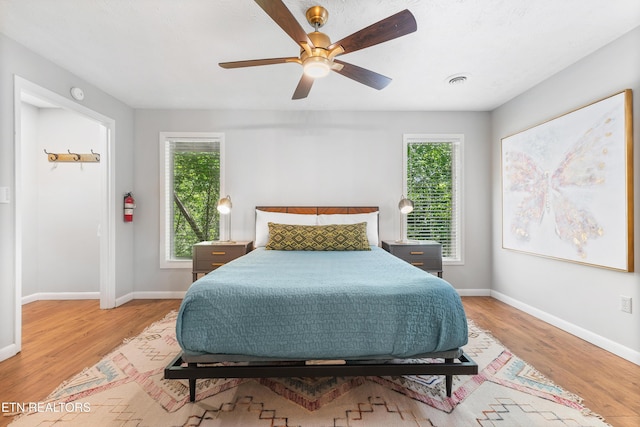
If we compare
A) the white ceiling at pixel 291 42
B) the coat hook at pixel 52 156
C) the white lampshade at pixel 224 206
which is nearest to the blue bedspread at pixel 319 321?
the white ceiling at pixel 291 42

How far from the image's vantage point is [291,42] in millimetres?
2332

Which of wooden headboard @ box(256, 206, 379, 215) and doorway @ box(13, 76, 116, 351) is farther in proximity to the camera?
wooden headboard @ box(256, 206, 379, 215)

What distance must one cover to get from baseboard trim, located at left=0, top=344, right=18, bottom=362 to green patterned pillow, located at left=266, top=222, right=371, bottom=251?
219 cm

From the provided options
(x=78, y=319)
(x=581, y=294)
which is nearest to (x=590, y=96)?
(x=581, y=294)

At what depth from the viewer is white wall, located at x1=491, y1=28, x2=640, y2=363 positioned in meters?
2.21

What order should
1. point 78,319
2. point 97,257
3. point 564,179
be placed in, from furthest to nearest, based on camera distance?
point 97,257 → point 78,319 → point 564,179

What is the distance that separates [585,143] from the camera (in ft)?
8.32

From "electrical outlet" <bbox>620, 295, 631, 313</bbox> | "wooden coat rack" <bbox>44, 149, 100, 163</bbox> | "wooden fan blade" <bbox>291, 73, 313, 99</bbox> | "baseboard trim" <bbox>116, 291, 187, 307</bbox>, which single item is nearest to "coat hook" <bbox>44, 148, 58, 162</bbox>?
"wooden coat rack" <bbox>44, 149, 100, 163</bbox>

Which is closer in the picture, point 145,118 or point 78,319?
point 78,319

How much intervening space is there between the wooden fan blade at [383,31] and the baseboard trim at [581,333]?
286 cm

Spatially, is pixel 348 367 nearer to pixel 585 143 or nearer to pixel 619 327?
pixel 619 327

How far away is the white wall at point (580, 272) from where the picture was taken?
221 cm

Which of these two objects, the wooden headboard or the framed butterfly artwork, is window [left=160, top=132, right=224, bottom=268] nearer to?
the wooden headboard

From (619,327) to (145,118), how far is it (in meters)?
5.47
